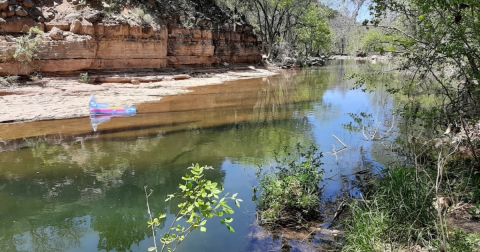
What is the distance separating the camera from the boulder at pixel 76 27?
20500 millimetres

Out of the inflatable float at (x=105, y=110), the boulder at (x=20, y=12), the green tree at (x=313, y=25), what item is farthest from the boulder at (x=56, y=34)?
the green tree at (x=313, y=25)

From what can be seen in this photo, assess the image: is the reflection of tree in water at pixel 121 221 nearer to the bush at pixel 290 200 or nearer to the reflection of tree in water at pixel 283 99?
the bush at pixel 290 200

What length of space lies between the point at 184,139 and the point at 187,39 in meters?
19.3

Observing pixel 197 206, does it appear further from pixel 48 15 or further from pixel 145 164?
pixel 48 15

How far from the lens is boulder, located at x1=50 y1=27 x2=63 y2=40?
1936 centimetres

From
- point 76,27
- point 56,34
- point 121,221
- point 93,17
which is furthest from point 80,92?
point 121,221

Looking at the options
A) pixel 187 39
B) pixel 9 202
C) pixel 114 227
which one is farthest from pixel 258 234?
pixel 187 39

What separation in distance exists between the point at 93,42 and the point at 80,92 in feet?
16.6

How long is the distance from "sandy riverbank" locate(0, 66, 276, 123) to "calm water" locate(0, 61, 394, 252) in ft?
4.86

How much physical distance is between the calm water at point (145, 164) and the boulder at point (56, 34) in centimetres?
872

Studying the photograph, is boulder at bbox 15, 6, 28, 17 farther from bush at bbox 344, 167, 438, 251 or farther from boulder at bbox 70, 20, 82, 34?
bush at bbox 344, 167, 438, 251

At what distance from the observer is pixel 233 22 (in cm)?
3600

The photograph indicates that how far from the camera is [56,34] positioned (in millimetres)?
19422

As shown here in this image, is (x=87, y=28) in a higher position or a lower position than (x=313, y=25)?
lower
